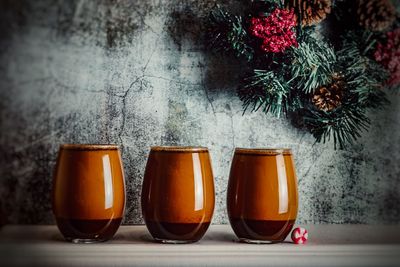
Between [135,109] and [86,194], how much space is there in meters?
0.22

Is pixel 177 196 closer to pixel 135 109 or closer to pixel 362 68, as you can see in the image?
pixel 135 109

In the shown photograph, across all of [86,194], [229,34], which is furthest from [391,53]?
[86,194]

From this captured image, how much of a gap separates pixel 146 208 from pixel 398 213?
50cm

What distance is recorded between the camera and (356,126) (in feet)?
3.30

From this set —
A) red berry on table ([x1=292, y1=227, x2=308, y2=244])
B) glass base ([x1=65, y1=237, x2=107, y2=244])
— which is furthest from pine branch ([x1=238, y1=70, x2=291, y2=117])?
glass base ([x1=65, y1=237, x2=107, y2=244])

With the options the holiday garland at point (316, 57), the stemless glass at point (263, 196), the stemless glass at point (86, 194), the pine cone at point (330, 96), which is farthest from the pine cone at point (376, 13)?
the stemless glass at point (86, 194)

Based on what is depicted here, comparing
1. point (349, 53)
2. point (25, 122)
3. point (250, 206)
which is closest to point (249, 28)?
point (349, 53)

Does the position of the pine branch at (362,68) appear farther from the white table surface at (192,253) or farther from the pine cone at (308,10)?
the white table surface at (192,253)

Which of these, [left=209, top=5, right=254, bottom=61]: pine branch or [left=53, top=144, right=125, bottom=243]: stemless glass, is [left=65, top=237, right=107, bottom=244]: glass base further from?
[left=209, top=5, right=254, bottom=61]: pine branch

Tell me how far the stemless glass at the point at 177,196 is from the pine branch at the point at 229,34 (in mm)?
221

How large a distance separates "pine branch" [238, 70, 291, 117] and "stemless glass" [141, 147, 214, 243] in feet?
0.61

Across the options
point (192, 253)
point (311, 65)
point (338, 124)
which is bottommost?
point (192, 253)

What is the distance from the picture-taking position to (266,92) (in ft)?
3.14

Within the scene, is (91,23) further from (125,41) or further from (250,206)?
(250,206)
